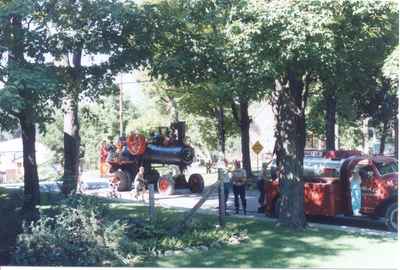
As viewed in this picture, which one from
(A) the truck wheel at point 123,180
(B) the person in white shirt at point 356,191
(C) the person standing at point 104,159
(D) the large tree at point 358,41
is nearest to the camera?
(D) the large tree at point 358,41

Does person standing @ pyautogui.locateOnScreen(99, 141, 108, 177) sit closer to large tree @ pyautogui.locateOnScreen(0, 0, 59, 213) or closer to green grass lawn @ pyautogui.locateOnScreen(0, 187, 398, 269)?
green grass lawn @ pyautogui.locateOnScreen(0, 187, 398, 269)

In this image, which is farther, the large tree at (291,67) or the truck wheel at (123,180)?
the truck wheel at (123,180)

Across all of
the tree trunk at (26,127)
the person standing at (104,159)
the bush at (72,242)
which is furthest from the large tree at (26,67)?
the person standing at (104,159)

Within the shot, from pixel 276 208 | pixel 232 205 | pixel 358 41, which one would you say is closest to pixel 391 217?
pixel 276 208

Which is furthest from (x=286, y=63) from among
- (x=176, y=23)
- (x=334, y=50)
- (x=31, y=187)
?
(x=31, y=187)

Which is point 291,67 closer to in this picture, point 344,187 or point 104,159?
point 344,187

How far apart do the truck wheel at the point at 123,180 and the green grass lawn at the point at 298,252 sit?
13.3 meters

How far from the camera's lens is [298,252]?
36.0 feet

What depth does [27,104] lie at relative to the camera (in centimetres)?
1083

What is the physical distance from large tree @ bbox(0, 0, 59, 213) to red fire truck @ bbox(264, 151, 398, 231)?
6.87 m

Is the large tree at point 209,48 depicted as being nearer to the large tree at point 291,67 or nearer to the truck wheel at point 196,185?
the large tree at point 291,67

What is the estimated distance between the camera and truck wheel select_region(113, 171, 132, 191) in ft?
85.0

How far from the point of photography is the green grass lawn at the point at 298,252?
1007 cm

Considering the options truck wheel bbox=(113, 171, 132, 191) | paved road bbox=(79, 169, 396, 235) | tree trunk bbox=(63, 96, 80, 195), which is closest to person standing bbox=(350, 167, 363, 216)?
paved road bbox=(79, 169, 396, 235)
